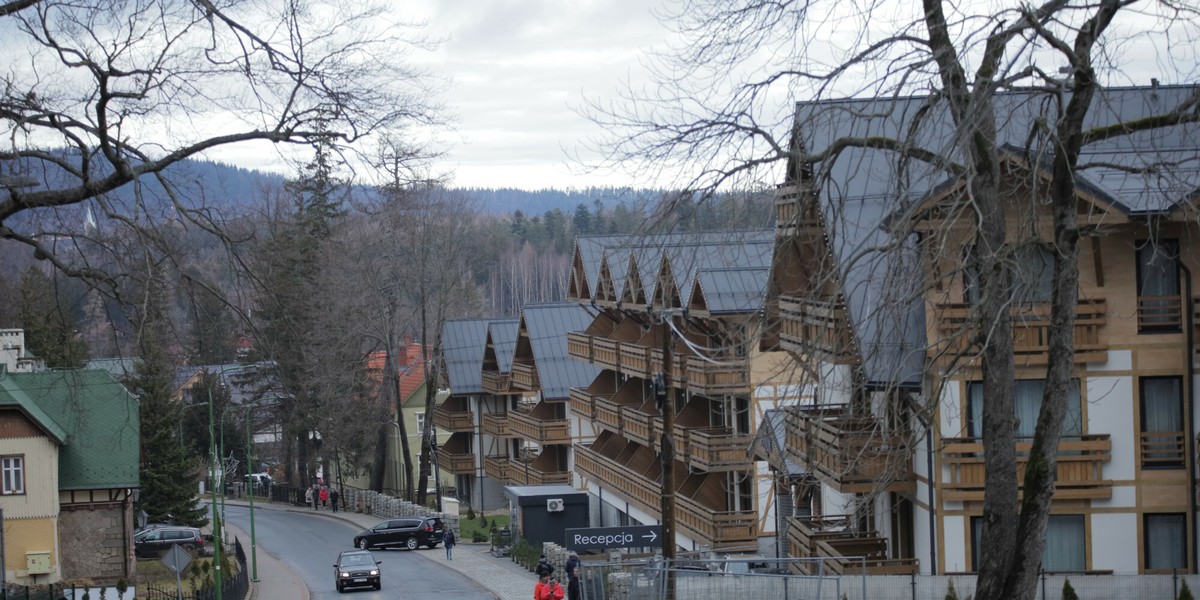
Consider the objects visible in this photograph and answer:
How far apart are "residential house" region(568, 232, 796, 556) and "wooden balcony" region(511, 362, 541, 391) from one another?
5.97 meters

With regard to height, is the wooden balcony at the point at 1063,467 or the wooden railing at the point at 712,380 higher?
the wooden railing at the point at 712,380

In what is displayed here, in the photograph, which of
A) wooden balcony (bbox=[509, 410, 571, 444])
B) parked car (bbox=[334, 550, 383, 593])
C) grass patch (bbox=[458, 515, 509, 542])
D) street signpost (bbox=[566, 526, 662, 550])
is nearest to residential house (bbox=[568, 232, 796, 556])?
street signpost (bbox=[566, 526, 662, 550])

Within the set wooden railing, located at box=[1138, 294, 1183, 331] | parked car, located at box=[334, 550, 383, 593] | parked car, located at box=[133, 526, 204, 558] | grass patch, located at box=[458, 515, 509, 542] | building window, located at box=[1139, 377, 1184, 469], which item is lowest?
grass patch, located at box=[458, 515, 509, 542]

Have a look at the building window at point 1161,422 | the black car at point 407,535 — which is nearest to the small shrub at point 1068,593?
the building window at point 1161,422

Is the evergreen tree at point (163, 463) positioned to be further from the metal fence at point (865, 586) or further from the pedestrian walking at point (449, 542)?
the metal fence at point (865, 586)

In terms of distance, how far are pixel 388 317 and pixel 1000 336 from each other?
5522cm

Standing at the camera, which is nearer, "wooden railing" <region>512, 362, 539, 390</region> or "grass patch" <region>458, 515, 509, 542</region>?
"grass patch" <region>458, 515, 509, 542</region>

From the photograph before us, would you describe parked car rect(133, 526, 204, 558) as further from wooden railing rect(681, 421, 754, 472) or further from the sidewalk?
wooden railing rect(681, 421, 754, 472)

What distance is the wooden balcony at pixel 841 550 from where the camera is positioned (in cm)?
2367

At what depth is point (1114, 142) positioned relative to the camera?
24.3 meters

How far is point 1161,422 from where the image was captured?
23062 mm

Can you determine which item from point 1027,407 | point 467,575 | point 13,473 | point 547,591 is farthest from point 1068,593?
point 13,473

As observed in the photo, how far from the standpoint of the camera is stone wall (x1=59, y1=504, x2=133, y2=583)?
39.1 m

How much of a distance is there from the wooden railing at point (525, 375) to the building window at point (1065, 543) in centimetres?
3544
